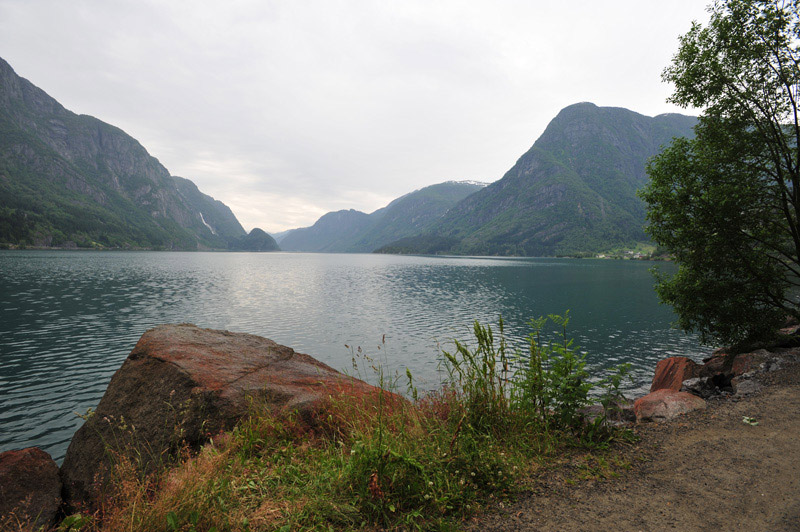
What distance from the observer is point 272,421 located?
748 centimetres

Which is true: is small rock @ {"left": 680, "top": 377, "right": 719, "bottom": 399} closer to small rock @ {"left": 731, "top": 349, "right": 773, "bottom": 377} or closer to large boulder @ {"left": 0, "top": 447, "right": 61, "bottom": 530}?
small rock @ {"left": 731, "top": 349, "right": 773, "bottom": 377}

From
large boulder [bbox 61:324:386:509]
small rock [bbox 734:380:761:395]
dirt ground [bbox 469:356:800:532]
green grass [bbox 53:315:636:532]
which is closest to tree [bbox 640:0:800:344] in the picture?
small rock [bbox 734:380:761:395]

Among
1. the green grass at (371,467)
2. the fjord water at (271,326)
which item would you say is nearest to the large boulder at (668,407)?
the green grass at (371,467)

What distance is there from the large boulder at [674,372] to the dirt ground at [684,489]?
9445 millimetres

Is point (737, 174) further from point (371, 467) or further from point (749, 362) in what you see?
point (371, 467)

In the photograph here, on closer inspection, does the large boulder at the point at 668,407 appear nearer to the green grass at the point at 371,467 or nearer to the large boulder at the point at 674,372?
the green grass at the point at 371,467

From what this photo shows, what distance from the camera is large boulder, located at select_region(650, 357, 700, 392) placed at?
15.8 meters

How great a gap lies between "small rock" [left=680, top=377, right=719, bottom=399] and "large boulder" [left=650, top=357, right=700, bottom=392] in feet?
3.59

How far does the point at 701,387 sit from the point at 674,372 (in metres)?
4.02

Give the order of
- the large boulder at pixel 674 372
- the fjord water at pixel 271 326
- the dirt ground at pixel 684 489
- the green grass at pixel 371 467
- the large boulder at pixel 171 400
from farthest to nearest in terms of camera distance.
Answer: the fjord water at pixel 271 326, the large boulder at pixel 674 372, the large boulder at pixel 171 400, the dirt ground at pixel 684 489, the green grass at pixel 371 467

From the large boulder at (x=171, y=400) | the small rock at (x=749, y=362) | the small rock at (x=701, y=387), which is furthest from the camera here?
the small rock at (x=701, y=387)

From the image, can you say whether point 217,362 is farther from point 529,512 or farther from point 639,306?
point 639,306

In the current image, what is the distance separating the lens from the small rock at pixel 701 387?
1277cm

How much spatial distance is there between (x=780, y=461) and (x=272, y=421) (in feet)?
32.0
